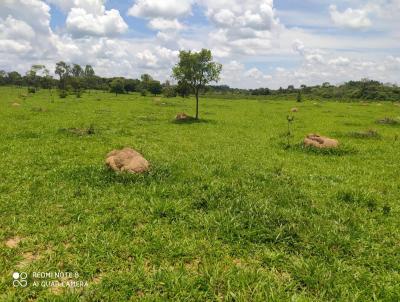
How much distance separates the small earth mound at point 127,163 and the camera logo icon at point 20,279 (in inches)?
237

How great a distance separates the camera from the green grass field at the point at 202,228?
21.5ft

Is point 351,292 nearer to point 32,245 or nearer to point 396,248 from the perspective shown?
point 396,248

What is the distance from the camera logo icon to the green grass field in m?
0.10

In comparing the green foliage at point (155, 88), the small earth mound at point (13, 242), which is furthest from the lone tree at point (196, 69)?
the green foliage at point (155, 88)

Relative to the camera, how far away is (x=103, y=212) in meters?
9.74

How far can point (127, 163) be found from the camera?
42.0 ft

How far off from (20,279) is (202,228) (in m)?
4.28

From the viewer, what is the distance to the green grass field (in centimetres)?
655

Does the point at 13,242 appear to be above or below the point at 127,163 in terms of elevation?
below

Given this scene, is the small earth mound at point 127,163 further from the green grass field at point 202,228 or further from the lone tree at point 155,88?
the lone tree at point 155,88

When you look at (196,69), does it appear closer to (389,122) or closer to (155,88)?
(389,122)

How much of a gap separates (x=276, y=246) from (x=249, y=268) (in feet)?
4.11

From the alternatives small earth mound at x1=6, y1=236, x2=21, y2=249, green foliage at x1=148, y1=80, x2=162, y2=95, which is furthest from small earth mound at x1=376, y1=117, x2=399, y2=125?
green foliage at x1=148, y1=80, x2=162, y2=95

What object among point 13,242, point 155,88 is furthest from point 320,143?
point 155,88
